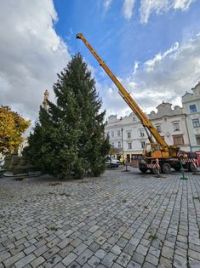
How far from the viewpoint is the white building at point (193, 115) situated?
2878 cm

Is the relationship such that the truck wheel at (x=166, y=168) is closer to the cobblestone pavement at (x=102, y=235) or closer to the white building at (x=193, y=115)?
the cobblestone pavement at (x=102, y=235)

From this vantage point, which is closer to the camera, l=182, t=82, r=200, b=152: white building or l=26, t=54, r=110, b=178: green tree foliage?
l=26, t=54, r=110, b=178: green tree foliage

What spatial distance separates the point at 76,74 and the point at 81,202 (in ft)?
33.5

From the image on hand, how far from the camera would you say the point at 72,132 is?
394 inches

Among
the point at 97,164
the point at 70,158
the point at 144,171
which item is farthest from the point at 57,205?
the point at 144,171

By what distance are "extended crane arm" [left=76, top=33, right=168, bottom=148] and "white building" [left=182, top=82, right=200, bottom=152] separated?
18.2m

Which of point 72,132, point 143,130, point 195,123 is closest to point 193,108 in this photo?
point 195,123

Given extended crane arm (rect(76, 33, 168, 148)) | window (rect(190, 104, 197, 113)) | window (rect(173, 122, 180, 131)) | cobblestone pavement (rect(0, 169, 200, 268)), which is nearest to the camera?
cobblestone pavement (rect(0, 169, 200, 268))

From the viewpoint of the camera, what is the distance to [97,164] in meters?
11.5

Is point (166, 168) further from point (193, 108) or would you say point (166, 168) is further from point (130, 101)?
point (193, 108)

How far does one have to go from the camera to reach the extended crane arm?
14.5m

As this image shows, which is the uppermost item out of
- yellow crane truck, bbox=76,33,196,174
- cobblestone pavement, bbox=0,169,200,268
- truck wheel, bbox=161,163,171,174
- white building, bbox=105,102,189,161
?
white building, bbox=105,102,189,161

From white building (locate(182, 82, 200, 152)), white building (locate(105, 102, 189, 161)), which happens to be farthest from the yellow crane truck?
white building (locate(105, 102, 189, 161))

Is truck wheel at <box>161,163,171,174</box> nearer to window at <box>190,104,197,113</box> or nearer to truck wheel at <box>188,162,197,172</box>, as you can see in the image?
truck wheel at <box>188,162,197,172</box>
